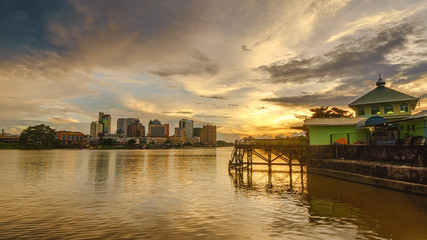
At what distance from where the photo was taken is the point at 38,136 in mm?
160125

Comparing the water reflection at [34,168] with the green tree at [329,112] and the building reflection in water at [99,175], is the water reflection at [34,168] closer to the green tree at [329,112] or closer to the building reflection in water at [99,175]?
the building reflection in water at [99,175]

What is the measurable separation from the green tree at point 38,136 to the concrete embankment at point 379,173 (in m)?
177

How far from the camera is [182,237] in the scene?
10.4m

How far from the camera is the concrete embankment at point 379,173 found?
58.7 ft

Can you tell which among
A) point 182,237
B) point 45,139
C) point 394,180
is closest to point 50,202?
point 182,237

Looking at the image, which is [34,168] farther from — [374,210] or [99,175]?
[374,210]

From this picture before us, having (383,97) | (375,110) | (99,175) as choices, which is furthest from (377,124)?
(99,175)

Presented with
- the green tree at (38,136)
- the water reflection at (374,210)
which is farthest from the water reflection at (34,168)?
the green tree at (38,136)

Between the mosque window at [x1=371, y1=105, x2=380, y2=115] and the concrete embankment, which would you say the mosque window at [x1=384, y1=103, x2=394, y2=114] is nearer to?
the mosque window at [x1=371, y1=105, x2=380, y2=115]

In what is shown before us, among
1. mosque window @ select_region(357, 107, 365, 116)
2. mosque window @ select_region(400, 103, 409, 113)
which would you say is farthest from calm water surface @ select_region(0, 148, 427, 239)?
mosque window @ select_region(400, 103, 409, 113)

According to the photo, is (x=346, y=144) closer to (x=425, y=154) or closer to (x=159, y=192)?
(x=425, y=154)

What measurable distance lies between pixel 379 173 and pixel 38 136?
184432mm

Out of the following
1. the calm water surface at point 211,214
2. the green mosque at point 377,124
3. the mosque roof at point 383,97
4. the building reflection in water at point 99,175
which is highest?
the mosque roof at point 383,97

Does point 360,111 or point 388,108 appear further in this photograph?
point 360,111
